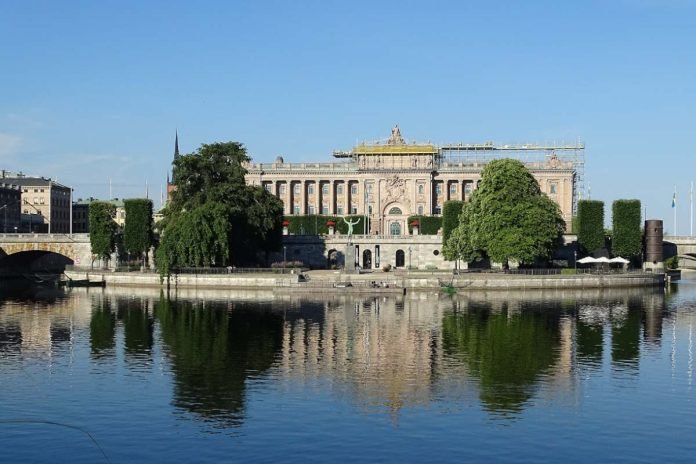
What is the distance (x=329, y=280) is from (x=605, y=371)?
213ft

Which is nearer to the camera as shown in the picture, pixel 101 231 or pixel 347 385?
pixel 347 385

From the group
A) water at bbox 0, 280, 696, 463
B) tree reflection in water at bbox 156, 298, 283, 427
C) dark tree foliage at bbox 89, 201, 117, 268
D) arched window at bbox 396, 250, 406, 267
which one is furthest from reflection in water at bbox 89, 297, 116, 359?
arched window at bbox 396, 250, 406, 267

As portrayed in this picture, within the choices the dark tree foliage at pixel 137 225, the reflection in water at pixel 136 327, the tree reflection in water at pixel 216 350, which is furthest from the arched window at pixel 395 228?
the tree reflection in water at pixel 216 350

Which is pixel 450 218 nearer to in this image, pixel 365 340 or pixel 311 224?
pixel 311 224

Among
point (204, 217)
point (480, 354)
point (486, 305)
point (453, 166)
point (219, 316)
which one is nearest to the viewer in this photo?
point (480, 354)

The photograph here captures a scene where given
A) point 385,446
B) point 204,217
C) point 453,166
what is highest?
point 453,166

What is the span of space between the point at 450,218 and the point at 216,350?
83.2 m

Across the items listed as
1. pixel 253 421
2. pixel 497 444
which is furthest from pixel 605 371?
pixel 253 421

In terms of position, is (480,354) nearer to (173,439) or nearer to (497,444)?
(497,444)

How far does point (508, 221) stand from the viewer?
121 meters

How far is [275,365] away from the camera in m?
60.0

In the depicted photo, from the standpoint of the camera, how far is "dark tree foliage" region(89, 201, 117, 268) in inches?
5261

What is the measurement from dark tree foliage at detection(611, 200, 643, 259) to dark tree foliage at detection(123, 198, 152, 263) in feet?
231

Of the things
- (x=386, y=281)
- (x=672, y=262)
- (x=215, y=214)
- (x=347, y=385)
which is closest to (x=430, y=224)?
(x=672, y=262)
